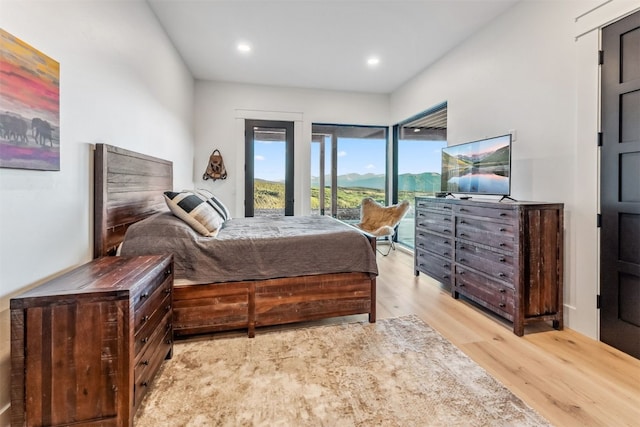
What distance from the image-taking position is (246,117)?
4.96 metres

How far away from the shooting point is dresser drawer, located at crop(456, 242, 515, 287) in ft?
7.91

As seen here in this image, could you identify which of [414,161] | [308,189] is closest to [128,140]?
[308,189]

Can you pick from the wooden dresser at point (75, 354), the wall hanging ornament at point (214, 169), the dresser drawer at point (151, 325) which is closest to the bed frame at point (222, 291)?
the dresser drawer at point (151, 325)

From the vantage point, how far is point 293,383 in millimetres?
1738

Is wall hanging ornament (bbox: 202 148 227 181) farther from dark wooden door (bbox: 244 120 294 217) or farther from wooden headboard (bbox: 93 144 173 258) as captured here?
wooden headboard (bbox: 93 144 173 258)

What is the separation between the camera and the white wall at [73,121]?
131 cm

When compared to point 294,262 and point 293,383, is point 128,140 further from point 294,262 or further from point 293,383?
point 293,383

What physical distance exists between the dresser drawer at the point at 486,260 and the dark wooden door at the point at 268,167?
3.01 m

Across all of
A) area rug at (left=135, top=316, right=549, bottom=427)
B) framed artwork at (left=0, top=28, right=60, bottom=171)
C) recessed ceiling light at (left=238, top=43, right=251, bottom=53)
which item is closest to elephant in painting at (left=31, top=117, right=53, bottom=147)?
framed artwork at (left=0, top=28, right=60, bottom=171)

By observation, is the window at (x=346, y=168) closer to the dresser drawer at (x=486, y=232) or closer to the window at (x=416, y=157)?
the window at (x=416, y=157)

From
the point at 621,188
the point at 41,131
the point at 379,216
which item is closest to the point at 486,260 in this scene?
the point at 621,188

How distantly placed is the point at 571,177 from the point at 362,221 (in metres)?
3.04

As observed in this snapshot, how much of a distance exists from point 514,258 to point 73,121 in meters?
3.12

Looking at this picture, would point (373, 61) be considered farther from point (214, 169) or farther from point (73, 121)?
point (73, 121)
